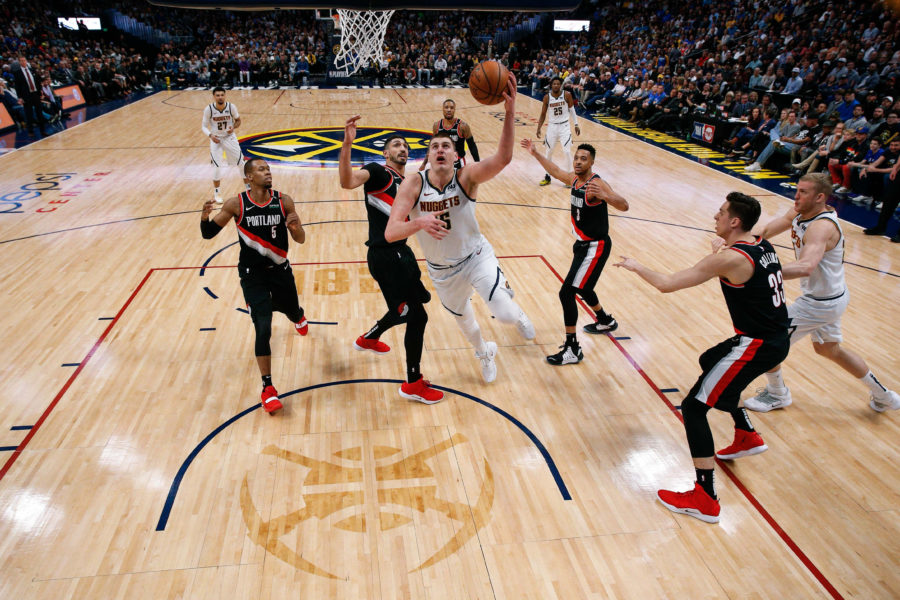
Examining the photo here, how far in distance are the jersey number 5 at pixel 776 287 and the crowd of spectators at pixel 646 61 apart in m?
1.51

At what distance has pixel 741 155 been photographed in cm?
1459

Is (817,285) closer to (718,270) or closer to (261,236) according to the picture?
(718,270)

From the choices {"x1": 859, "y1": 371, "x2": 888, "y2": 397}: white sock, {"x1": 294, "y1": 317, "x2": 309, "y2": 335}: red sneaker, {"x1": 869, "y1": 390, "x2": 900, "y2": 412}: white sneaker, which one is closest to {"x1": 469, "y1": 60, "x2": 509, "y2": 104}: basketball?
{"x1": 294, "y1": 317, "x2": 309, "y2": 335}: red sneaker

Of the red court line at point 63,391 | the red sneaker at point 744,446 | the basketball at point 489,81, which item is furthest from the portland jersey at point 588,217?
the red court line at point 63,391

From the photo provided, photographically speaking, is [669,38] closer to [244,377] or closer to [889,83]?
[889,83]

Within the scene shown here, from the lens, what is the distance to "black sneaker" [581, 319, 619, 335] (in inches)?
239

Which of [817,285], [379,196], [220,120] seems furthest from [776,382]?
[220,120]

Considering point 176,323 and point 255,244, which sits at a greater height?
point 255,244

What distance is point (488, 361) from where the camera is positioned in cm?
510

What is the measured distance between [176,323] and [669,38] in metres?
24.8

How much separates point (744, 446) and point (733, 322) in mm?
1091

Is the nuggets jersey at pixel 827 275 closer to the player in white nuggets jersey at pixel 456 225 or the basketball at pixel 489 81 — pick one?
the player in white nuggets jersey at pixel 456 225

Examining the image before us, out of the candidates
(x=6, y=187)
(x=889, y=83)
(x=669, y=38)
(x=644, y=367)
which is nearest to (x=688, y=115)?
(x=889, y=83)

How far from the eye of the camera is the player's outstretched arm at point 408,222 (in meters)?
3.67
